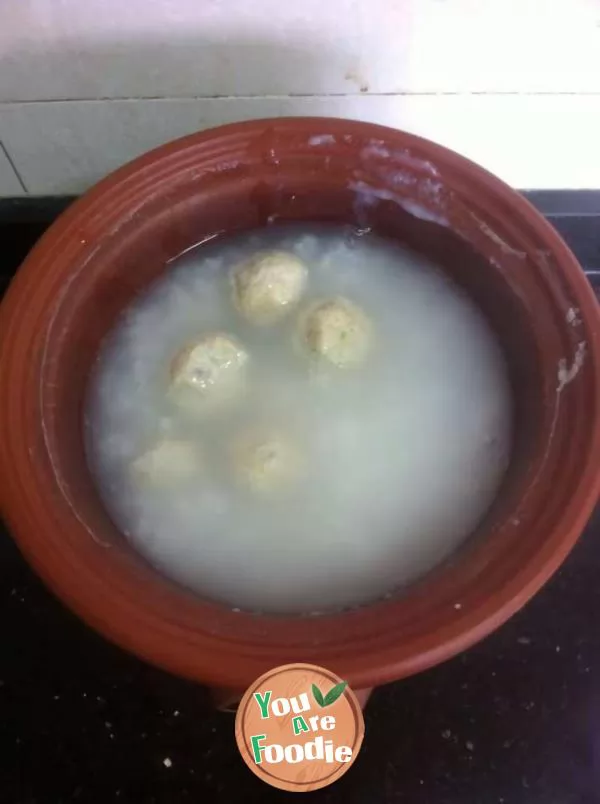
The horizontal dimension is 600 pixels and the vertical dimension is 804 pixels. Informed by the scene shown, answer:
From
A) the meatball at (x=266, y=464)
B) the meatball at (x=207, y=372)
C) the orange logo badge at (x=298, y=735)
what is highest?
the meatball at (x=207, y=372)

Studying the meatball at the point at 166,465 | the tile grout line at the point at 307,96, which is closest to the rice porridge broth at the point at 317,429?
the meatball at the point at 166,465

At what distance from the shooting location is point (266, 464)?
77cm

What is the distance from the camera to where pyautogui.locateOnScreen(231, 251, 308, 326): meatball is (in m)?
0.82

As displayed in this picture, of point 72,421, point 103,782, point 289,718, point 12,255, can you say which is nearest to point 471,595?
point 289,718

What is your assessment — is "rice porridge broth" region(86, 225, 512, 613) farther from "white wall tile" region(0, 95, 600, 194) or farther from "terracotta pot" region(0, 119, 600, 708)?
"white wall tile" region(0, 95, 600, 194)

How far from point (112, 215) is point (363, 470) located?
33cm

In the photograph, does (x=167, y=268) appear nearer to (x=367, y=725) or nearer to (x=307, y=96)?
Answer: (x=307, y=96)

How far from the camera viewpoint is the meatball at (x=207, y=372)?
79 cm

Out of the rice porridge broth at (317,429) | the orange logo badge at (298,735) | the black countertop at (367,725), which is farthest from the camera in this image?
the black countertop at (367,725)

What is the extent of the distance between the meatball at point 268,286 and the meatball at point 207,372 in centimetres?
4

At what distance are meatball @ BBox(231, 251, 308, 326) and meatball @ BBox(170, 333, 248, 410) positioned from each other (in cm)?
4

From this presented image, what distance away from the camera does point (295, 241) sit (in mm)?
884

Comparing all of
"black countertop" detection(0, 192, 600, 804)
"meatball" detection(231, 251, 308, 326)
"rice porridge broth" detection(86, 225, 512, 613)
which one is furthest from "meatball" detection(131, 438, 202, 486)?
"black countertop" detection(0, 192, 600, 804)

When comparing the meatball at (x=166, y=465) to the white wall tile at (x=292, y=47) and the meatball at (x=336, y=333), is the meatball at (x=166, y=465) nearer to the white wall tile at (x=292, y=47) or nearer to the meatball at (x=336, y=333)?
the meatball at (x=336, y=333)
